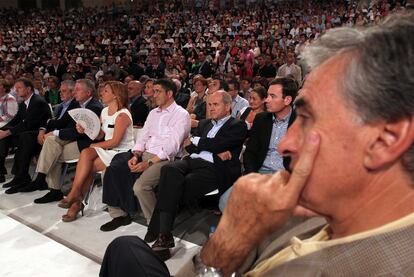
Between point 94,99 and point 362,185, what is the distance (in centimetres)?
352

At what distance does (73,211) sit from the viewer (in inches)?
127

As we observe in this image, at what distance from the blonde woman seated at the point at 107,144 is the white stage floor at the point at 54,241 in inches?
5.8

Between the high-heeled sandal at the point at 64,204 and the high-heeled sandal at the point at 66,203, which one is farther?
the high-heeled sandal at the point at 64,204

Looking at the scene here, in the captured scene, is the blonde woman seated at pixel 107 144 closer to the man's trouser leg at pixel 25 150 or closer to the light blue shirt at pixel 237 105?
the man's trouser leg at pixel 25 150

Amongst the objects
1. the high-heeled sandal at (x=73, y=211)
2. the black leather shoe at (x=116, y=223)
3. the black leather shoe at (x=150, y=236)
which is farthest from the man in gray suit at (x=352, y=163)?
the high-heeled sandal at (x=73, y=211)

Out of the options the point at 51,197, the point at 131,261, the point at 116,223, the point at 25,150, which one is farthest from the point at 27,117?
the point at 131,261

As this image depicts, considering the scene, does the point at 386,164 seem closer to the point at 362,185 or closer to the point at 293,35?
the point at 362,185

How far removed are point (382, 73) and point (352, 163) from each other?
0.15 meters

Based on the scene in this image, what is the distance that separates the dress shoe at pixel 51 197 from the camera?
11.8 ft

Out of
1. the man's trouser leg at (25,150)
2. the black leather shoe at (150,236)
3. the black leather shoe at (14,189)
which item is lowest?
the black leather shoe at (14,189)

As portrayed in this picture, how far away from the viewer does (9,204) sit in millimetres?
3592

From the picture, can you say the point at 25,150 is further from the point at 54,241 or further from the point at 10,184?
the point at 54,241

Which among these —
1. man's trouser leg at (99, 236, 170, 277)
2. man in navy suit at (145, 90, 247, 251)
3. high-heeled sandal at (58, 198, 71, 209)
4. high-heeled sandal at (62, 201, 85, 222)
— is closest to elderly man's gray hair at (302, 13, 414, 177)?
→ man's trouser leg at (99, 236, 170, 277)

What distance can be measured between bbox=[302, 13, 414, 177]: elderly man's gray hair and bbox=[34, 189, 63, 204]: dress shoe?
336cm
